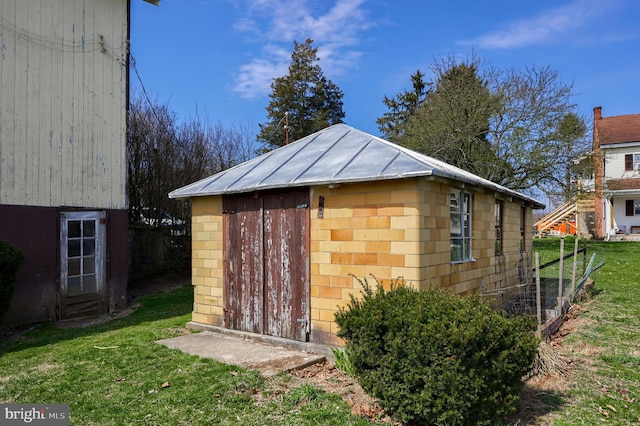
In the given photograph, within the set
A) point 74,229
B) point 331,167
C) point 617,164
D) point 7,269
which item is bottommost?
point 7,269

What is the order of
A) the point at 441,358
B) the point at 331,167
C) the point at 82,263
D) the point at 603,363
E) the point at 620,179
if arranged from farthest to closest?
the point at 620,179 < the point at 82,263 < the point at 331,167 < the point at 603,363 < the point at 441,358

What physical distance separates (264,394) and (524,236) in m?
8.59

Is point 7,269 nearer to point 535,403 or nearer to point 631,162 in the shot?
point 535,403

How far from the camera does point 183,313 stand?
31.3 feet

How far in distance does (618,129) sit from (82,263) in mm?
29894


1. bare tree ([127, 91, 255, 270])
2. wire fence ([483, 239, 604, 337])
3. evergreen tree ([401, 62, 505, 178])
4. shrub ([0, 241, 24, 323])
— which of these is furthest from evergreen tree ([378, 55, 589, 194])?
shrub ([0, 241, 24, 323])

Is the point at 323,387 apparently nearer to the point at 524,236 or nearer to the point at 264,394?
the point at 264,394

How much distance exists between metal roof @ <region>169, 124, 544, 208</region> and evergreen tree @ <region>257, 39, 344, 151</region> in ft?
67.1

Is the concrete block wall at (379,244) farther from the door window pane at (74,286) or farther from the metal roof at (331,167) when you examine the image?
the door window pane at (74,286)

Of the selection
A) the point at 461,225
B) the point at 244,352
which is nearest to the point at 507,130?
the point at 461,225

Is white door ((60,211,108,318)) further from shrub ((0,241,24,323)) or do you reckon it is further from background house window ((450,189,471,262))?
background house window ((450,189,471,262))

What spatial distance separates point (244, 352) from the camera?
6.23 m

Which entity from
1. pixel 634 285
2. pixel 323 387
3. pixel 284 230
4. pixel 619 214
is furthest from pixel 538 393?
pixel 619 214

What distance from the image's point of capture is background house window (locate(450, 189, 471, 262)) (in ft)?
21.8
